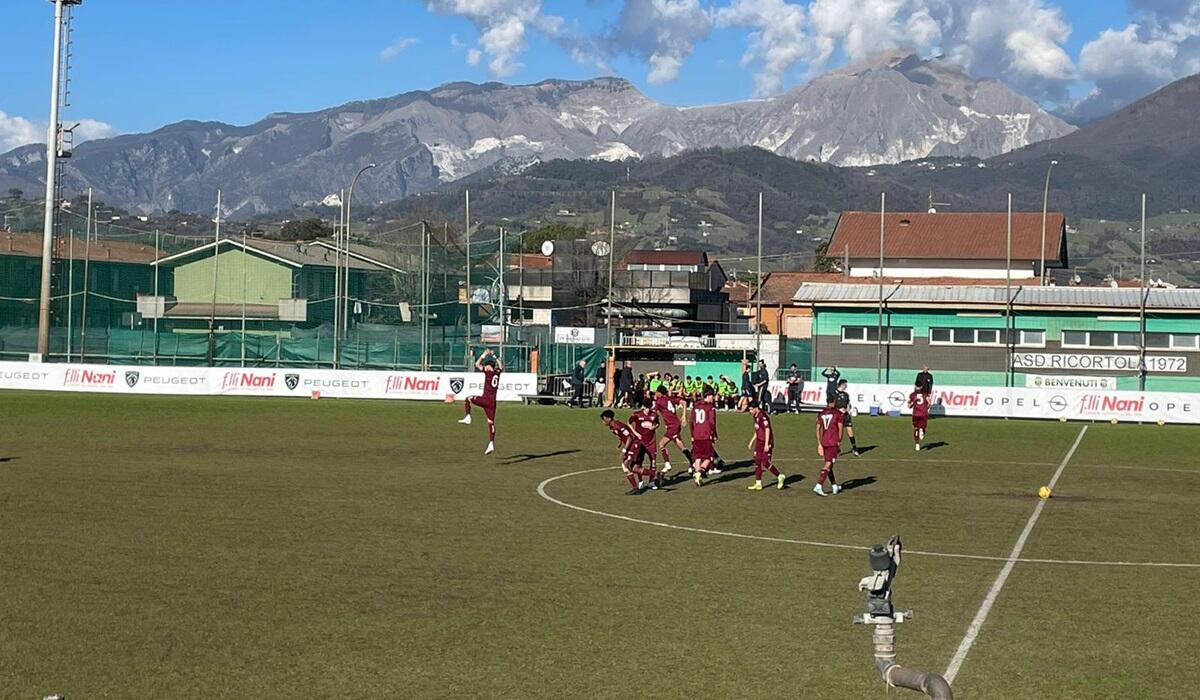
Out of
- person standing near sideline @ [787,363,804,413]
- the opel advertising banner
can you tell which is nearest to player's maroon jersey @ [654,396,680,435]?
person standing near sideline @ [787,363,804,413]

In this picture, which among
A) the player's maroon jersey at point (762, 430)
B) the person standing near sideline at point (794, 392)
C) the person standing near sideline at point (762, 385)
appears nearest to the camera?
the player's maroon jersey at point (762, 430)

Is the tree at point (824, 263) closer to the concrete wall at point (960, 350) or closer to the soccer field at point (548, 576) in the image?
the concrete wall at point (960, 350)

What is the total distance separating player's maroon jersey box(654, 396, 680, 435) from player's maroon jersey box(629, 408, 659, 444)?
180cm

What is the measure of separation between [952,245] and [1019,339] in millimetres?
51411

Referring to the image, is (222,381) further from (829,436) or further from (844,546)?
(844,546)

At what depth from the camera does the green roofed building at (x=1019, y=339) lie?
198 ft

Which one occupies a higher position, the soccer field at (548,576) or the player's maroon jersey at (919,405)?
the player's maroon jersey at (919,405)

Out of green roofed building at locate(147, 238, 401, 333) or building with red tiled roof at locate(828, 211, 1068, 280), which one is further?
building with red tiled roof at locate(828, 211, 1068, 280)

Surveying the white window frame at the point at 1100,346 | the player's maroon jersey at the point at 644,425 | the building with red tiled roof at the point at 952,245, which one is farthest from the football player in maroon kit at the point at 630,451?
the building with red tiled roof at the point at 952,245

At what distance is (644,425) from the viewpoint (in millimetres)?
26625

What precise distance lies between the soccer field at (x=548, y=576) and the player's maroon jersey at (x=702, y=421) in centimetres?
108

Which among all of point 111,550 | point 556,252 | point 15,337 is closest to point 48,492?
point 111,550

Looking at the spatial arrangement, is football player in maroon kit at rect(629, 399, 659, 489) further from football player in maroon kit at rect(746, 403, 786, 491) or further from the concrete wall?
the concrete wall

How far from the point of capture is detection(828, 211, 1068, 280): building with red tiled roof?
107 metres
